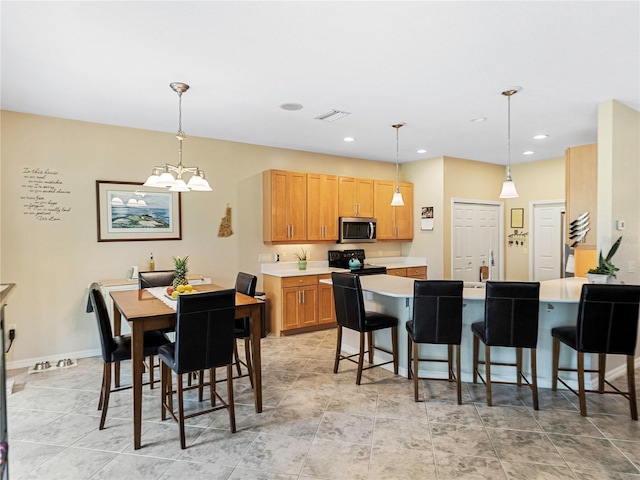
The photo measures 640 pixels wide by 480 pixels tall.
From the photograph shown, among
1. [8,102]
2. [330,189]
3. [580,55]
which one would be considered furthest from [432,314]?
[8,102]

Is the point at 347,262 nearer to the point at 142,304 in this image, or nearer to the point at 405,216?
the point at 405,216

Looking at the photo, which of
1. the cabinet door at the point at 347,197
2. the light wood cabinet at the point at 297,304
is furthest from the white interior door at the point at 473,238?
the light wood cabinet at the point at 297,304

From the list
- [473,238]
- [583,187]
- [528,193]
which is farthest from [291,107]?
[528,193]

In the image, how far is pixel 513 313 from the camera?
3.03 metres

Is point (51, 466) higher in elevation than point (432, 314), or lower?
lower

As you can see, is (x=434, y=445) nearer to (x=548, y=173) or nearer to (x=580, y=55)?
(x=580, y=55)

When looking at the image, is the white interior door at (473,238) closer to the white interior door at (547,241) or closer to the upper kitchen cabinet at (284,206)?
the white interior door at (547,241)

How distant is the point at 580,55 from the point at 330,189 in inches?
144

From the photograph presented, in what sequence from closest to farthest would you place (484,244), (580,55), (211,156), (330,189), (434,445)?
(434,445) < (580,55) < (211,156) < (330,189) < (484,244)

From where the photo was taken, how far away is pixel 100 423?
282cm

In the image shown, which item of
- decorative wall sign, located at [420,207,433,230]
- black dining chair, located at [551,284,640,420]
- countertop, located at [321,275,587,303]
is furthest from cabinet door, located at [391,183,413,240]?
black dining chair, located at [551,284,640,420]

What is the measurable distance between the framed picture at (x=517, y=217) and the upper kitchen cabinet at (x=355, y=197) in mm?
2762

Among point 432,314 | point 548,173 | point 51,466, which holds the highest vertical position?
point 548,173

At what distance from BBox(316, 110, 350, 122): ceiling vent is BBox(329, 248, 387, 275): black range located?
245 centimetres
